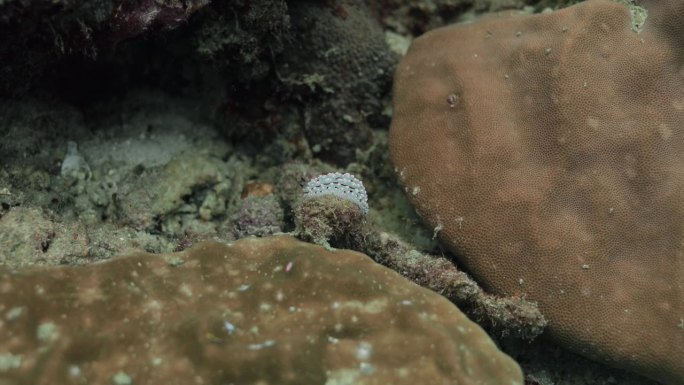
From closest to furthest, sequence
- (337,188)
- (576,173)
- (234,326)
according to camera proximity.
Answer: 1. (234,326)
2. (337,188)
3. (576,173)

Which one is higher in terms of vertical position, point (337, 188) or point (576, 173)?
point (576, 173)

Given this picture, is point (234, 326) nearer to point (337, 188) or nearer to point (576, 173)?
point (337, 188)

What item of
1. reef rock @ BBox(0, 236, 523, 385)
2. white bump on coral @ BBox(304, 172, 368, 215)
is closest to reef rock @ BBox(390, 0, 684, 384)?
white bump on coral @ BBox(304, 172, 368, 215)

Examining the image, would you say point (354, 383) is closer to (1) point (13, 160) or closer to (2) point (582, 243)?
(2) point (582, 243)

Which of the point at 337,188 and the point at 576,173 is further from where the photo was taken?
the point at 576,173

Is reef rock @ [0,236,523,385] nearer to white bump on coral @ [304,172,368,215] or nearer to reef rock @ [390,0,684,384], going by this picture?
white bump on coral @ [304,172,368,215]

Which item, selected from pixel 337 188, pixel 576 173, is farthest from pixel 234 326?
pixel 576 173

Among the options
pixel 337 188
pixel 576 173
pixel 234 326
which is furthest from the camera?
pixel 576 173
